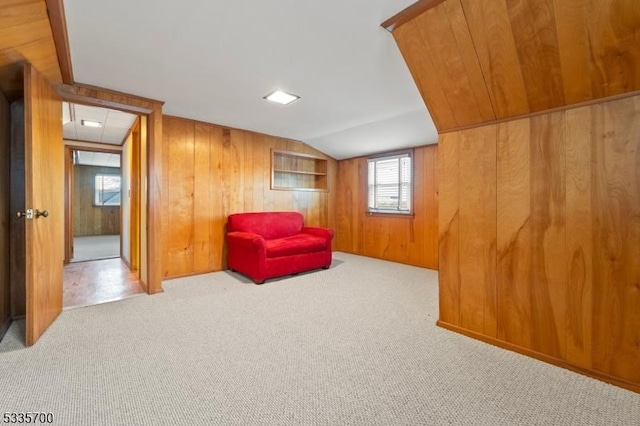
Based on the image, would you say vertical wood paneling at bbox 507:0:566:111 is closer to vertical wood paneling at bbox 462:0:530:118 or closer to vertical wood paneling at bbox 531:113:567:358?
vertical wood paneling at bbox 462:0:530:118

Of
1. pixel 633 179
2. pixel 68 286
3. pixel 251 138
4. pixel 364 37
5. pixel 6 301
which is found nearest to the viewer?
pixel 633 179

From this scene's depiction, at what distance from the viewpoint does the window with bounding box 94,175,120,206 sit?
28.8 ft

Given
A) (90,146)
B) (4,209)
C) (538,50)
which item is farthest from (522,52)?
(90,146)

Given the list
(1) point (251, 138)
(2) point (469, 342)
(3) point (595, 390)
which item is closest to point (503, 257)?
Answer: (2) point (469, 342)

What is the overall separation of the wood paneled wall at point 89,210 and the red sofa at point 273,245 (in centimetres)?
708

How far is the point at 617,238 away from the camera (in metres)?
1.59

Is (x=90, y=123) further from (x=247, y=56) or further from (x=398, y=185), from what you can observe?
(x=398, y=185)

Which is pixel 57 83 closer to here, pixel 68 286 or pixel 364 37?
pixel 68 286

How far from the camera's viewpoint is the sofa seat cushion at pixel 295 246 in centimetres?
368

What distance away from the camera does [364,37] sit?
197cm

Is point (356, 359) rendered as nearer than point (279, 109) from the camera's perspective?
Yes

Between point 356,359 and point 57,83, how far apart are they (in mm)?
3440

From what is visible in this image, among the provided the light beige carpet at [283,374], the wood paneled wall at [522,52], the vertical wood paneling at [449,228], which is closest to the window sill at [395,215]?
the light beige carpet at [283,374]

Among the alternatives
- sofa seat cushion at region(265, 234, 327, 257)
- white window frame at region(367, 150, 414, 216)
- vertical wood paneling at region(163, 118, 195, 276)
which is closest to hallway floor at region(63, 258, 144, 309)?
vertical wood paneling at region(163, 118, 195, 276)
